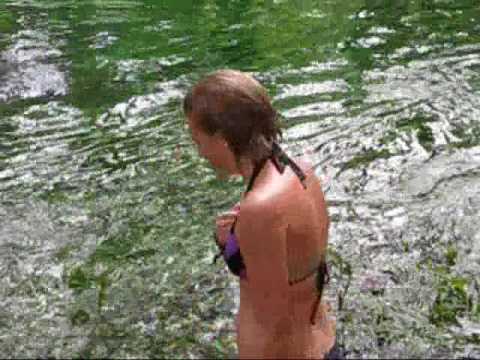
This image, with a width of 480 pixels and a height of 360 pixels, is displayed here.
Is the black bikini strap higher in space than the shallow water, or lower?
higher

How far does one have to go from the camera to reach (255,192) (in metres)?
3.06

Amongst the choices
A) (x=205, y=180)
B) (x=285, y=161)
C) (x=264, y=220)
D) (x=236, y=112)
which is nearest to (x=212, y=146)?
(x=236, y=112)

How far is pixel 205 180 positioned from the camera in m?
7.56

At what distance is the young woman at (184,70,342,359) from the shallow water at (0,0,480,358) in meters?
1.62

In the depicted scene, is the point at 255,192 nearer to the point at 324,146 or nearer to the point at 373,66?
the point at 324,146

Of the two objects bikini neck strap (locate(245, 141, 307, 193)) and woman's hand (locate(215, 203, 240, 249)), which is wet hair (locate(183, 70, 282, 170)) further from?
woman's hand (locate(215, 203, 240, 249))

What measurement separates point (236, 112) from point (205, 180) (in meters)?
4.49

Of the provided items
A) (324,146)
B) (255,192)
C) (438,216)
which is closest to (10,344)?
(255,192)

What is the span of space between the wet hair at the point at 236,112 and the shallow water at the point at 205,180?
2.14 metres

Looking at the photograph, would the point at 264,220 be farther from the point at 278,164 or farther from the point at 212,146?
the point at 212,146

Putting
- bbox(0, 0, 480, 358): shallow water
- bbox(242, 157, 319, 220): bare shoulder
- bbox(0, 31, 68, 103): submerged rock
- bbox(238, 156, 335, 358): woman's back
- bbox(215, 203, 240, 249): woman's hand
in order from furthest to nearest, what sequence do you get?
bbox(0, 31, 68, 103): submerged rock → bbox(0, 0, 480, 358): shallow water → bbox(215, 203, 240, 249): woman's hand → bbox(238, 156, 335, 358): woman's back → bbox(242, 157, 319, 220): bare shoulder

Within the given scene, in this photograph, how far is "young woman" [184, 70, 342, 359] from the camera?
10.0ft

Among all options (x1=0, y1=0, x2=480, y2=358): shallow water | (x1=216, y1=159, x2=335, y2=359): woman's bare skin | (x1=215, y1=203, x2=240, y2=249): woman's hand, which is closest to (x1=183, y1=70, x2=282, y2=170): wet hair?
(x1=216, y1=159, x2=335, y2=359): woman's bare skin

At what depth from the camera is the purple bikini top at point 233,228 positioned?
3176 mm
